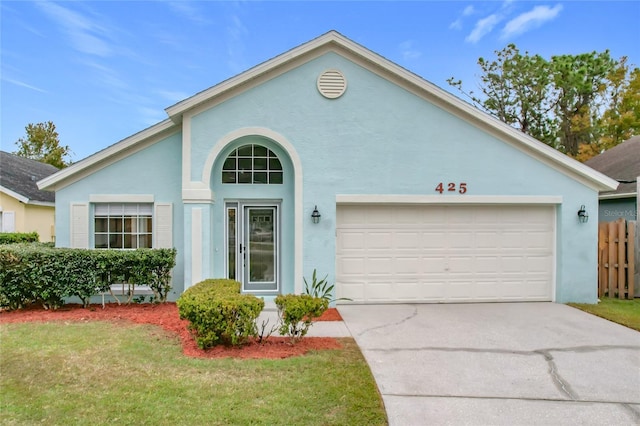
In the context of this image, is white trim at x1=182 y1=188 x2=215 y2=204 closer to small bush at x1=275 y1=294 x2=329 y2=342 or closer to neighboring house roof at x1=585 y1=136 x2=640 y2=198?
small bush at x1=275 y1=294 x2=329 y2=342

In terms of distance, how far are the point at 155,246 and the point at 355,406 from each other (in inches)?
272

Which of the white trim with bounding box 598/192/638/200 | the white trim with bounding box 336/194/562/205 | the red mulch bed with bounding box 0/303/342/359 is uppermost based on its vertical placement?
the white trim with bounding box 598/192/638/200

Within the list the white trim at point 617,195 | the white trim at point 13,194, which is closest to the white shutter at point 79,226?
the white trim at point 13,194

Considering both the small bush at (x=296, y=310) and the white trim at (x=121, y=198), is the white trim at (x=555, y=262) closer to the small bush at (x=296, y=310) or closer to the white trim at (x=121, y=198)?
the small bush at (x=296, y=310)

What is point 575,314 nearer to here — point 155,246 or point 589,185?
point 589,185

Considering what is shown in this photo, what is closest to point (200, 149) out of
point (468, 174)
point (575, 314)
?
point (468, 174)

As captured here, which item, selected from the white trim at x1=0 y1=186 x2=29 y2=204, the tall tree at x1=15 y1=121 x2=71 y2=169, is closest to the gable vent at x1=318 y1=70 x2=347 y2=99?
the white trim at x1=0 y1=186 x2=29 y2=204

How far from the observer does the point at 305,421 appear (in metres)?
3.67

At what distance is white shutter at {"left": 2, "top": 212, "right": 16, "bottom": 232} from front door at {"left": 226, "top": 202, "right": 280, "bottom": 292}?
40.5 feet

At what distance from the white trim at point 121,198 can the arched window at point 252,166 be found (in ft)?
6.50

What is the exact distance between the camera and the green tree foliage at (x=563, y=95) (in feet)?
76.2

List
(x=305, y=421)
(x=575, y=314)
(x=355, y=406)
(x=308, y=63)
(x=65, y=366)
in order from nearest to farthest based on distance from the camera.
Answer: (x=305, y=421) < (x=355, y=406) < (x=65, y=366) < (x=575, y=314) < (x=308, y=63)

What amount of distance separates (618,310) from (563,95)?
71.3 ft

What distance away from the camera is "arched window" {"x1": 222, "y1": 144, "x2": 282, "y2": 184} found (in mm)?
9031
